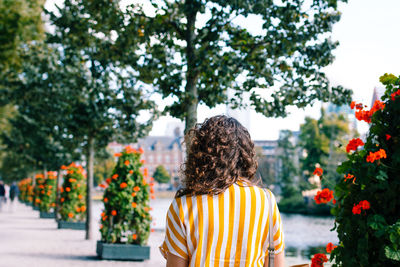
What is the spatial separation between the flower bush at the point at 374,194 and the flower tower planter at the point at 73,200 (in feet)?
48.8

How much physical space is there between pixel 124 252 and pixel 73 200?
8.62 meters

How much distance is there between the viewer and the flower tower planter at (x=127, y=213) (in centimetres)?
976

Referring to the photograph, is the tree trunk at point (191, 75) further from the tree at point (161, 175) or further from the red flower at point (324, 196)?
the tree at point (161, 175)

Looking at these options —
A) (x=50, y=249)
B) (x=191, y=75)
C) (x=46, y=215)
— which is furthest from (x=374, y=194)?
(x=46, y=215)

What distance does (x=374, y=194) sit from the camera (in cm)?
325

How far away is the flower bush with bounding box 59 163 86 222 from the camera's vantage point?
17.8 metres

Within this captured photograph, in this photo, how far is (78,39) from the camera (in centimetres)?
862

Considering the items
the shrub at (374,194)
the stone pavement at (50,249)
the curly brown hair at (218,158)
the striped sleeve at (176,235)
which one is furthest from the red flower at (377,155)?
the stone pavement at (50,249)

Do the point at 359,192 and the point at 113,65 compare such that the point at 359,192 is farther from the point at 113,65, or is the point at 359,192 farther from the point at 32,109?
the point at 32,109

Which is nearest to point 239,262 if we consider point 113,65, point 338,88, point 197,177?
point 197,177

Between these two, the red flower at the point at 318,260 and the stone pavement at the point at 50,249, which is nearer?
the red flower at the point at 318,260

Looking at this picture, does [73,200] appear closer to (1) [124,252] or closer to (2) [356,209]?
(1) [124,252]

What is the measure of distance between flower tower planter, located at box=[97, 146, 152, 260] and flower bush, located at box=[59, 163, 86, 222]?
7.79 meters

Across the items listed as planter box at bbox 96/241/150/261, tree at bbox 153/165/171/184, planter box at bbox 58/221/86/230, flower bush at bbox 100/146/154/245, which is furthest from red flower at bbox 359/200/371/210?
tree at bbox 153/165/171/184
